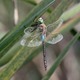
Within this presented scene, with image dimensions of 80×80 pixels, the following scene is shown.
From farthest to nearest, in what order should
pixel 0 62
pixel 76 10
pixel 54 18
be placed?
1. pixel 76 10
2. pixel 0 62
3. pixel 54 18

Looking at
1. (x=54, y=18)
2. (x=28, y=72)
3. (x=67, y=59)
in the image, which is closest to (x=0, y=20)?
(x=28, y=72)

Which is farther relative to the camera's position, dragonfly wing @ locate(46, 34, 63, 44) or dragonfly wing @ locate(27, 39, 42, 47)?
dragonfly wing @ locate(46, 34, 63, 44)

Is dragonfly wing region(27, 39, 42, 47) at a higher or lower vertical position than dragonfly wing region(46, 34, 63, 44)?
higher

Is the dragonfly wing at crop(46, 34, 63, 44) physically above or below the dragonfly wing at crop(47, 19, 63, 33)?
below

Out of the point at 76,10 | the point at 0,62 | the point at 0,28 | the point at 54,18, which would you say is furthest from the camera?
the point at 0,28

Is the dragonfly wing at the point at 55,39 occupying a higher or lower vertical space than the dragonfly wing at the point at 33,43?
lower

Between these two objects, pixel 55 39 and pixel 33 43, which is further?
pixel 55 39

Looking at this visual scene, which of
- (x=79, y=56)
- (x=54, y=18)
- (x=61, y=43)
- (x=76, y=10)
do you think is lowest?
(x=79, y=56)

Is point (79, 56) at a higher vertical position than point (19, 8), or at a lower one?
lower

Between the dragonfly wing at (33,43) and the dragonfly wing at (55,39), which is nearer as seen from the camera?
the dragonfly wing at (33,43)

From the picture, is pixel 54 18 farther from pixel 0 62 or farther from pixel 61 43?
pixel 61 43

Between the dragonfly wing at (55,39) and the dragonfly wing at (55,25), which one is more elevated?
the dragonfly wing at (55,25)
